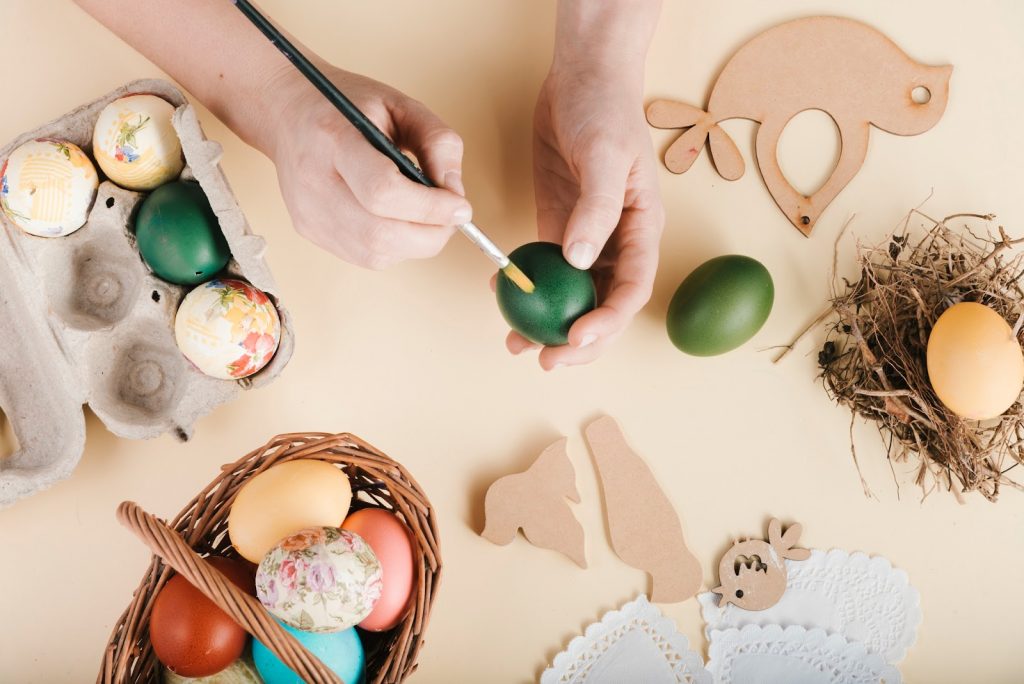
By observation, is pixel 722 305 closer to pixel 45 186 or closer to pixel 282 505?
pixel 282 505

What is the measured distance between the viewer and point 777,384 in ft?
3.73

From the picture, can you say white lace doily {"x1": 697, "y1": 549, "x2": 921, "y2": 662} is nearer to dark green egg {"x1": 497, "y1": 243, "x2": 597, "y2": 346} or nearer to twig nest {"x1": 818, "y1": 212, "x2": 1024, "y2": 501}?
twig nest {"x1": 818, "y1": 212, "x2": 1024, "y2": 501}

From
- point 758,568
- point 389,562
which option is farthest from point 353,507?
point 758,568

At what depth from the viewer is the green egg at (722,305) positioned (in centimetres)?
101

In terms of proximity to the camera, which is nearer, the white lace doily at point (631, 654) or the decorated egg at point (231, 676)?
the decorated egg at point (231, 676)

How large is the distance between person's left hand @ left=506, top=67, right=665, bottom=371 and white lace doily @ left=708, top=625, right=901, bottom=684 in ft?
1.65

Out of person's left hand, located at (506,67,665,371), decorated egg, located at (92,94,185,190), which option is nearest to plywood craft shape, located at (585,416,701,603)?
person's left hand, located at (506,67,665,371)

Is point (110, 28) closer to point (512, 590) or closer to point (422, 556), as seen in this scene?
point (422, 556)

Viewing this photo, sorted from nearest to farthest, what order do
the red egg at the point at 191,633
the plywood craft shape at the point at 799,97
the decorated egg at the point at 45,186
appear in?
1. the red egg at the point at 191,633
2. the decorated egg at the point at 45,186
3. the plywood craft shape at the point at 799,97

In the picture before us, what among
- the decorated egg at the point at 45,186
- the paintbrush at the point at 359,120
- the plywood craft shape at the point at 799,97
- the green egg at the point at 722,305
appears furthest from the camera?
the plywood craft shape at the point at 799,97

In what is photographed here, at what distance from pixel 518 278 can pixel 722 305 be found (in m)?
0.34

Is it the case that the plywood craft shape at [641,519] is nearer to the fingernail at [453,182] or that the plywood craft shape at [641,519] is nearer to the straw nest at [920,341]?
the straw nest at [920,341]

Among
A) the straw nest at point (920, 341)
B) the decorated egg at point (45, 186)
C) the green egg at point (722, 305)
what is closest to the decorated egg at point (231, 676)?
the decorated egg at point (45, 186)

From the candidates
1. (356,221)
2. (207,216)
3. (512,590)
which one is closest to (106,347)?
(207,216)
